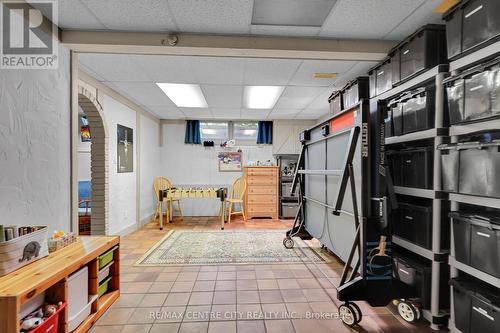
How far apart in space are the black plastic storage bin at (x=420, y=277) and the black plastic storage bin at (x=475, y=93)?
1185mm

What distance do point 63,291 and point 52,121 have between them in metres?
1.50

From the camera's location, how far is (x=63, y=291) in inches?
62.1

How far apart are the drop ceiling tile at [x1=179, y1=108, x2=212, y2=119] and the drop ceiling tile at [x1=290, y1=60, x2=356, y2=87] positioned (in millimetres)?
2418

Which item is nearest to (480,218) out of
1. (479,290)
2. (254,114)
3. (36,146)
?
(479,290)

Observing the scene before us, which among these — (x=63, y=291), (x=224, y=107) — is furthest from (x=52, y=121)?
(x=224, y=107)

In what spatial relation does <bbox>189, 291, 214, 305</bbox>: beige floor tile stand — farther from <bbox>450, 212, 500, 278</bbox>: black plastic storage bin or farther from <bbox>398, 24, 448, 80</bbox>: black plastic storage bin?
<bbox>398, 24, 448, 80</bbox>: black plastic storage bin

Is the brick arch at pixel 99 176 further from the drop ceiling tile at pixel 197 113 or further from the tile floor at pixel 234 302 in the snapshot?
the drop ceiling tile at pixel 197 113

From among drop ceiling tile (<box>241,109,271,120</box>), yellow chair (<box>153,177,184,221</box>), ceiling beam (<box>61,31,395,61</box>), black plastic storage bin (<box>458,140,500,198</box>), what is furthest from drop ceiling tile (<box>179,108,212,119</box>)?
black plastic storage bin (<box>458,140,500,198</box>)

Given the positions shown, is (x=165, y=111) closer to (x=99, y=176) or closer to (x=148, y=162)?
(x=148, y=162)

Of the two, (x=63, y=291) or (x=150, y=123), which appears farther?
(x=150, y=123)

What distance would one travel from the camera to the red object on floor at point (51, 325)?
1.36 meters

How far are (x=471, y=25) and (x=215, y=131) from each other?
5539 millimetres

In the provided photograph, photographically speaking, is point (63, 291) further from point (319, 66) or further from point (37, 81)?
point (319, 66)

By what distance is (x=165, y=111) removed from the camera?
5449mm
